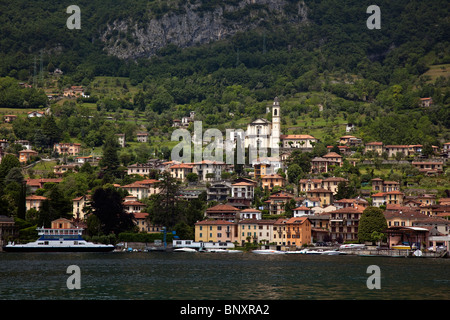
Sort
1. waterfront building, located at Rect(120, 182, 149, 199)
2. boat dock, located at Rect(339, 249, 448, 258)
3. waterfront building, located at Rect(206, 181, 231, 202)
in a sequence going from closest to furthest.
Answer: boat dock, located at Rect(339, 249, 448, 258)
waterfront building, located at Rect(206, 181, 231, 202)
waterfront building, located at Rect(120, 182, 149, 199)

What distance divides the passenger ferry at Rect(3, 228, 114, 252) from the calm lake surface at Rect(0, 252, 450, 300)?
9899 millimetres

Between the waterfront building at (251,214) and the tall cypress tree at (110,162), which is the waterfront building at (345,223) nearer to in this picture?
the waterfront building at (251,214)

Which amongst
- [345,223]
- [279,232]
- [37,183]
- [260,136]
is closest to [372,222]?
[345,223]

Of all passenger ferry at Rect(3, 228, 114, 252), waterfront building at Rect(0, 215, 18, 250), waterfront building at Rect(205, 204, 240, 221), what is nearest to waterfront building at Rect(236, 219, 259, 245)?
waterfront building at Rect(205, 204, 240, 221)

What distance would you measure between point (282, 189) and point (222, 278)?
5891 cm

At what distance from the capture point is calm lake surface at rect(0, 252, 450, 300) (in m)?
52.1

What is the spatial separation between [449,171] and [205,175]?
4029cm

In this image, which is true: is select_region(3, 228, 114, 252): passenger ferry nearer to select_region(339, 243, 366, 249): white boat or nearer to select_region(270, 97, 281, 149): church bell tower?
select_region(339, 243, 366, 249): white boat

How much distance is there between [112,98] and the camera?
639 ft

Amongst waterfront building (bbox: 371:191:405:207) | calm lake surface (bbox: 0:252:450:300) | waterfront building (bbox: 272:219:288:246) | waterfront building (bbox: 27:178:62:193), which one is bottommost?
calm lake surface (bbox: 0:252:450:300)

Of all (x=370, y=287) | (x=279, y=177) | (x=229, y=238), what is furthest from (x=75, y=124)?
(x=370, y=287)

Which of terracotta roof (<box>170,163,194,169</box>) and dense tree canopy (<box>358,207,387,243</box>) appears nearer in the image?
dense tree canopy (<box>358,207,387,243</box>)

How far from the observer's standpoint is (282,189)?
4739 inches

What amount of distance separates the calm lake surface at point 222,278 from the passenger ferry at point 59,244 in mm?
9899
